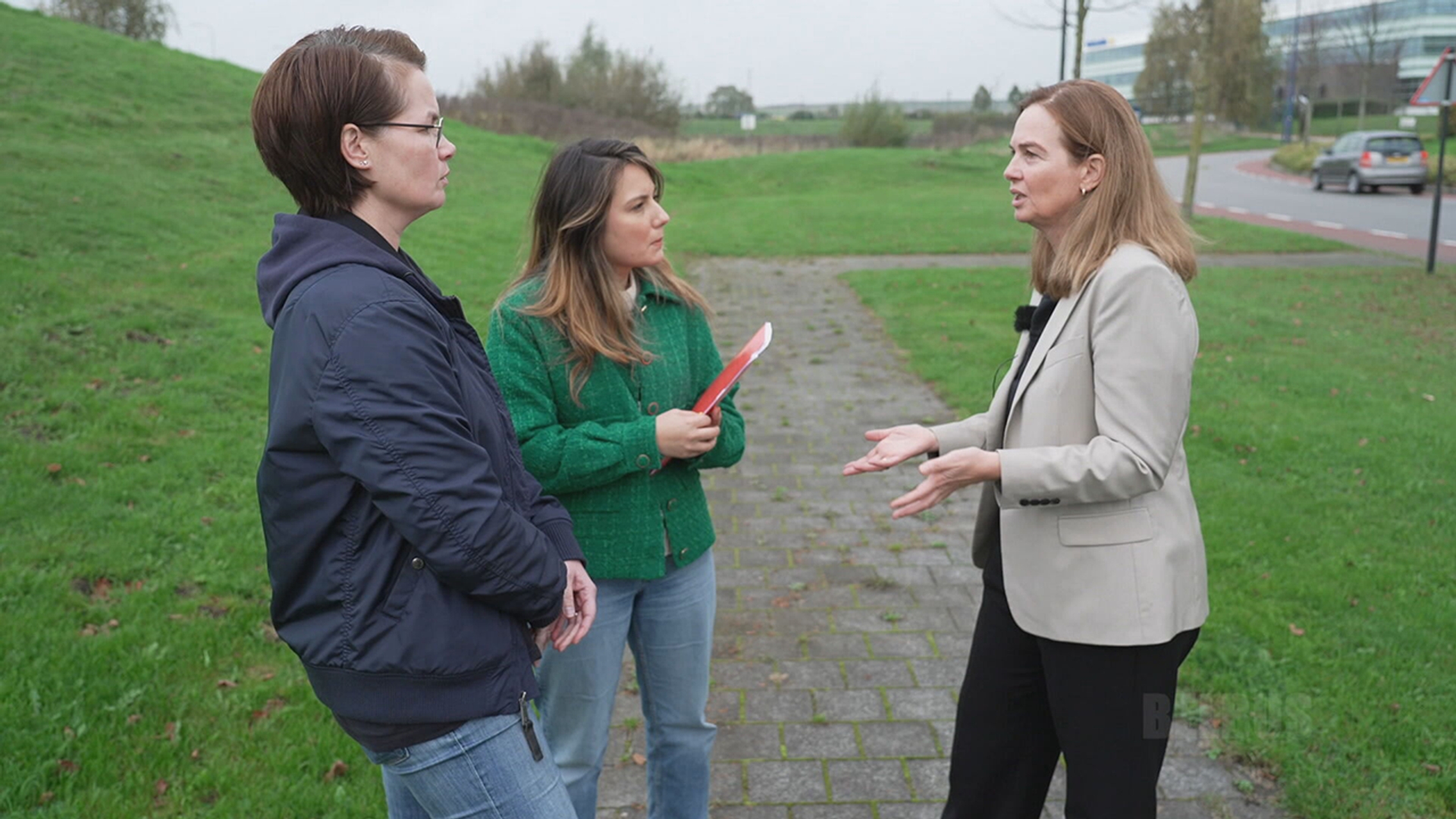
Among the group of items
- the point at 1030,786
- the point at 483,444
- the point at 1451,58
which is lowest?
the point at 1030,786

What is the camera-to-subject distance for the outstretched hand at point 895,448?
98.0 inches

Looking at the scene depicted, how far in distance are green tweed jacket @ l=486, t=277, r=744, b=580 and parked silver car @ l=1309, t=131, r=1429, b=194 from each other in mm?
31261

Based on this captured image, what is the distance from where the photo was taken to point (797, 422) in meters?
8.35

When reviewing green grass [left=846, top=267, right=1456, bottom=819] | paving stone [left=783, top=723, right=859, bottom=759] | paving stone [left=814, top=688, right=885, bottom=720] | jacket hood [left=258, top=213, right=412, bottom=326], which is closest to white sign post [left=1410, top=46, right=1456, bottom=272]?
green grass [left=846, top=267, right=1456, bottom=819]

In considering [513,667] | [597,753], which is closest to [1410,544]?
[597,753]

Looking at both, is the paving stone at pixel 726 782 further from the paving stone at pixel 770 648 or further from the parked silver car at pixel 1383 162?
the parked silver car at pixel 1383 162

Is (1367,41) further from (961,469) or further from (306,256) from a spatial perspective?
(306,256)

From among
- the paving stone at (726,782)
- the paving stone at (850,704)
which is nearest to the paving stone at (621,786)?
the paving stone at (726,782)

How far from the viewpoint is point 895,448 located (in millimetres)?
2545

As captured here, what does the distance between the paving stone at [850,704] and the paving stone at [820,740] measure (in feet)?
0.24

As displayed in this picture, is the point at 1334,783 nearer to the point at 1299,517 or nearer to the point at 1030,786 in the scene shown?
the point at 1030,786

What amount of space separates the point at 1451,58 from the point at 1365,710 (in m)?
13.8

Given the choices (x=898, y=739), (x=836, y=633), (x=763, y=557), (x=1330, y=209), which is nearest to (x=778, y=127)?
(x=1330, y=209)

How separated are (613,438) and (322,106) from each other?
1.07m
